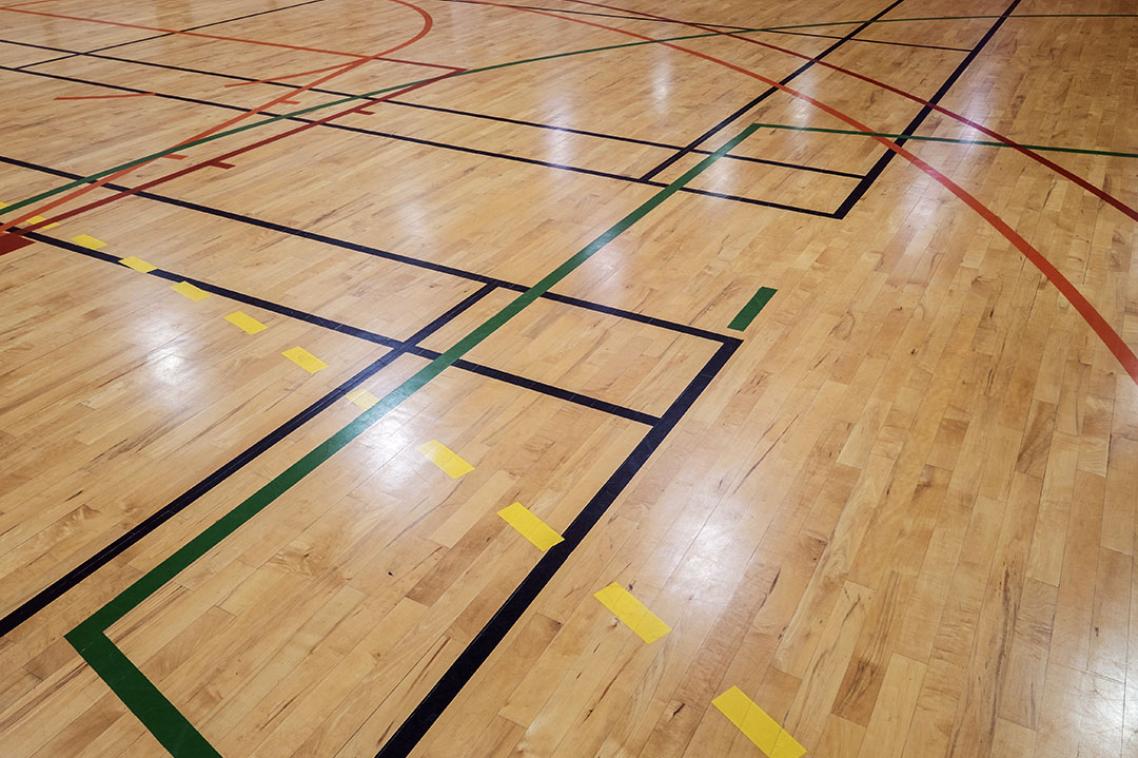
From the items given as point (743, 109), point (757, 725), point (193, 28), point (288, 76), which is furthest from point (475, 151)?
point (193, 28)

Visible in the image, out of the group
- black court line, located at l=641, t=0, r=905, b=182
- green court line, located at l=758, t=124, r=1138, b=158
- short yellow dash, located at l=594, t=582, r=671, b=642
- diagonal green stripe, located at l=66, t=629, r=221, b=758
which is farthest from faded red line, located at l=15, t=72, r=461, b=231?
short yellow dash, located at l=594, t=582, r=671, b=642

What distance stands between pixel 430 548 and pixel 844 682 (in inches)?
41.1

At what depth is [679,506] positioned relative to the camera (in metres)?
2.52

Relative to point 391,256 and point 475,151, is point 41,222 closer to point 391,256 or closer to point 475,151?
point 391,256

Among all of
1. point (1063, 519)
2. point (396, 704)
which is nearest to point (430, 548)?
point (396, 704)

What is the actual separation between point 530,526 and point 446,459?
39 centimetres

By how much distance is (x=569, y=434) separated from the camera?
9.25ft

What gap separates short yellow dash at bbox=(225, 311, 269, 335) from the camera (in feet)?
11.1

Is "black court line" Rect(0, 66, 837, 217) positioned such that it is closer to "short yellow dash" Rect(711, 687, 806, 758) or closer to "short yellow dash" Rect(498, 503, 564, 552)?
"short yellow dash" Rect(498, 503, 564, 552)

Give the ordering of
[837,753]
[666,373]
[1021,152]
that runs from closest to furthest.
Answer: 1. [837,753]
2. [666,373]
3. [1021,152]

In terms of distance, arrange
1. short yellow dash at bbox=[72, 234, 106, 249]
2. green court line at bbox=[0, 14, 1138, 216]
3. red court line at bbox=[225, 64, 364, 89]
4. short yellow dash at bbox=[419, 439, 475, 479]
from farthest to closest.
→ red court line at bbox=[225, 64, 364, 89]
green court line at bbox=[0, 14, 1138, 216]
short yellow dash at bbox=[72, 234, 106, 249]
short yellow dash at bbox=[419, 439, 475, 479]

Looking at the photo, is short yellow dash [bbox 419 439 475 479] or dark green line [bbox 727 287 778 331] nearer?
short yellow dash [bbox 419 439 475 479]

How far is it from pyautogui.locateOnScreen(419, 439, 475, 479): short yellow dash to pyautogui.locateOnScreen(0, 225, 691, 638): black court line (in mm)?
397

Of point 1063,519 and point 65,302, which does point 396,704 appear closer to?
point 1063,519
